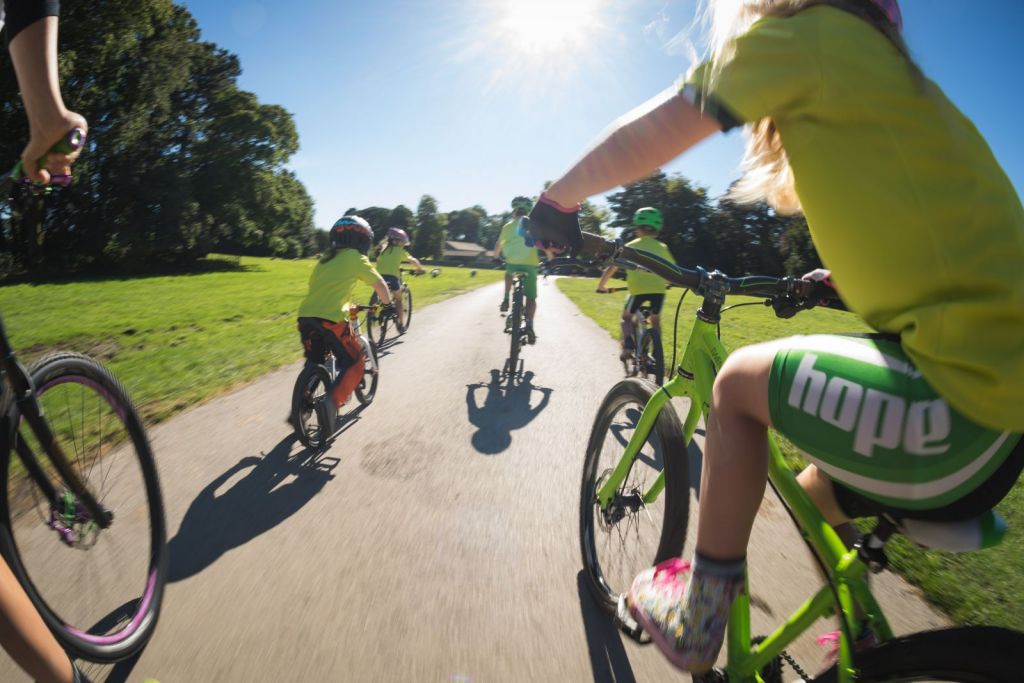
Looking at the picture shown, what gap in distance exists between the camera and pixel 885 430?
94cm

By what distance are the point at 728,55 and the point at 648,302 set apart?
16.4 feet

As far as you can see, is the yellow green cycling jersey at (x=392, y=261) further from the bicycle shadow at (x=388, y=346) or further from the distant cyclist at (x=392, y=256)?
the bicycle shadow at (x=388, y=346)

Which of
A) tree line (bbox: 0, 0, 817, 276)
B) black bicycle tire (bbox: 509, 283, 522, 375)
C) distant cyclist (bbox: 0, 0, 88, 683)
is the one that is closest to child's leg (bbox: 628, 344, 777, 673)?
distant cyclist (bbox: 0, 0, 88, 683)

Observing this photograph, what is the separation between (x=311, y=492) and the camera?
10.4 ft

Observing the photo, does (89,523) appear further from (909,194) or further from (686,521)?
(909,194)

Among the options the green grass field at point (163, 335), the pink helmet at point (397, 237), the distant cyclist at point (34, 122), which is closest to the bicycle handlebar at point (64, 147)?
→ the distant cyclist at point (34, 122)

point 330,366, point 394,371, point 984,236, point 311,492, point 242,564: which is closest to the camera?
point 984,236

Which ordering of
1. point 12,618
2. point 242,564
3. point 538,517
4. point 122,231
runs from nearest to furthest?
point 12,618
point 242,564
point 538,517
point 122,231

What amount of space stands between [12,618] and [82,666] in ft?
2.62

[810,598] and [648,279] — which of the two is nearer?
[810,598]

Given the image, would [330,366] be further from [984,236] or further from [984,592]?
[984,592]

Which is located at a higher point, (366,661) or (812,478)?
(812,478)

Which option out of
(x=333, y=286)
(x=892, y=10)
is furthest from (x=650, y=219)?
(x=892, y=10)

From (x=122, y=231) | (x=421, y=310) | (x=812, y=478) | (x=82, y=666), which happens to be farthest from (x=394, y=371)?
(x=122, y=231)
